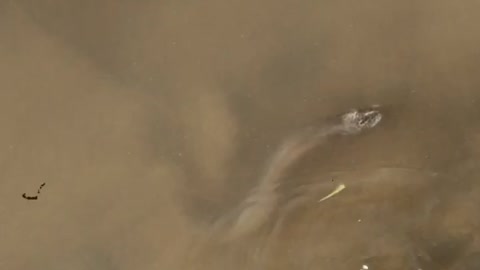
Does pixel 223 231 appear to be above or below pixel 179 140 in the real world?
below

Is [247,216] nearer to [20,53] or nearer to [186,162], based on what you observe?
[186,162]

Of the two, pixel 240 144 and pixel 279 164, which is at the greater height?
pixel 240 144

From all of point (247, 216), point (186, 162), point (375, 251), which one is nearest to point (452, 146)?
point (375, 251)
